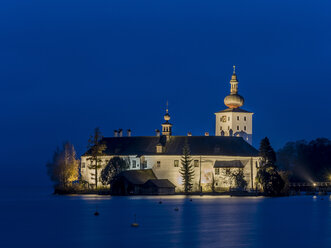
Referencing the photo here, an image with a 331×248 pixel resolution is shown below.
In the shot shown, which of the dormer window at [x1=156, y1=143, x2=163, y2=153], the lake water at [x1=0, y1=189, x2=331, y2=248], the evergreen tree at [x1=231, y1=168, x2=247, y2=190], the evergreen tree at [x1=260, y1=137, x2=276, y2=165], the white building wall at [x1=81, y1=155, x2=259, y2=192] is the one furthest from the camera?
the dormer window at [x1=156, y1=143, x2=163, y2=153]

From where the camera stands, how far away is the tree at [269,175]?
9450 cm

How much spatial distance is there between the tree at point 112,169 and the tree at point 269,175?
804 inches

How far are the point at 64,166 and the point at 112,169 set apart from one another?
21.3 ft

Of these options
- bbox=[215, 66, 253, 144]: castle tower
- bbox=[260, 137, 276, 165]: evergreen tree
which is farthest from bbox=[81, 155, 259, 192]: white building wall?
bbox=[215, 66, 253, 144]: castle tower

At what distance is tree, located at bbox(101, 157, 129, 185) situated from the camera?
10725 centimetres

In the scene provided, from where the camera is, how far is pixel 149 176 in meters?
105

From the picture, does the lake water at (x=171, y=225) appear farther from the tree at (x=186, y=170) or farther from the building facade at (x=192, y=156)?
the building facade at (x=192, y=156)

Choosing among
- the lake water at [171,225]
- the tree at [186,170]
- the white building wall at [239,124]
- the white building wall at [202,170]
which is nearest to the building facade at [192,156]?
the white building wall at [202,170]

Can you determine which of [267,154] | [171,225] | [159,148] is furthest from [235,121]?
[171,225]

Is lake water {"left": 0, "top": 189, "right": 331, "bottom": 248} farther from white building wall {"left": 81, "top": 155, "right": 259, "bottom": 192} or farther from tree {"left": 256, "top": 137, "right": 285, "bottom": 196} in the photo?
white building wall {"left": 81, "top": 155, "right": 259, "bottom": 192}

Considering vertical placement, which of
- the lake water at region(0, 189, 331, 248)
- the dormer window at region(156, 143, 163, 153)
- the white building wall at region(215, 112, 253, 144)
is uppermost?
the white building wall at region(215, 112, 253, 144)

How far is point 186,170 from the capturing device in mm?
103062

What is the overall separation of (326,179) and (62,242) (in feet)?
270

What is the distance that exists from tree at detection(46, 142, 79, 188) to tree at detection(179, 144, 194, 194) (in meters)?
14.9
